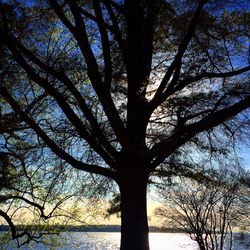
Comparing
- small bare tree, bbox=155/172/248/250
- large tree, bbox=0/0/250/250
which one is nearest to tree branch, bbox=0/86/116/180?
large tree, bbox=0/0/250/250

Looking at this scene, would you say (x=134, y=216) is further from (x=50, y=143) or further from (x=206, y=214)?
(x=206, y=214)

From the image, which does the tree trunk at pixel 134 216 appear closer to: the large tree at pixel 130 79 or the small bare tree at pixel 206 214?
the large tree at pixel 130 79

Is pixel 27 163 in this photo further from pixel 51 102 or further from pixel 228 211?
pixel 228 211

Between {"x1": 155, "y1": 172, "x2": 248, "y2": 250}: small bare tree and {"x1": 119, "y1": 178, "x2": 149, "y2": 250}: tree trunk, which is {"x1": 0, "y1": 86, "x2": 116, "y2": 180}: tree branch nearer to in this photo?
{"x1": 119, "y1": 178, "x2": 149, "y2": 250}: tree trunk

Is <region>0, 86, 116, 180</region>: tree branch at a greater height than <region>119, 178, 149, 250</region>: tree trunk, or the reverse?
<region>0, 86, 116, 180</region>: tree branch

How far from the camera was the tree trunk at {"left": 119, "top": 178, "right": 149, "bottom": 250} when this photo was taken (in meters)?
5.68

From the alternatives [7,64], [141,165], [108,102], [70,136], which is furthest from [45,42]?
[141,165]

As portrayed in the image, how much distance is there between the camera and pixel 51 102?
814cm

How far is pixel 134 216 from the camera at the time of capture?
5.81 meters

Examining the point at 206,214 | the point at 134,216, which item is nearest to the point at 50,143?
the point at 134,216

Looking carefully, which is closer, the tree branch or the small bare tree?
the tree branch

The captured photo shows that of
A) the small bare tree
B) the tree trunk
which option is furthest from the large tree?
the small bare tree

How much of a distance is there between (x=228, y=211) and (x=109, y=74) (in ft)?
52.4

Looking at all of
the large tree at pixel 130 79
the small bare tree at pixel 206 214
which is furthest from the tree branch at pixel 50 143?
the small bare tree at pixel 206 214
